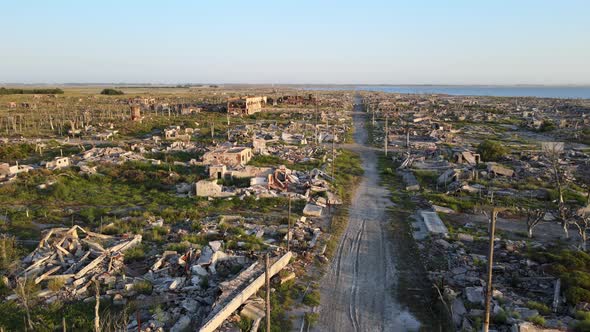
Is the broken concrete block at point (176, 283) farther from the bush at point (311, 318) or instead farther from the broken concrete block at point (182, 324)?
the bush at point (311, 318)

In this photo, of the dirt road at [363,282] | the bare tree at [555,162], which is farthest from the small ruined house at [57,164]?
the bare tree at [555,162]

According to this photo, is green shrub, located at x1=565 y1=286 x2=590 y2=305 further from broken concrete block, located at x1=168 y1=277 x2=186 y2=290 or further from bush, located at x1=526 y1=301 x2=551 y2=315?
broken concrete block, located at x1=168 y1=277 x2=186 y2=290

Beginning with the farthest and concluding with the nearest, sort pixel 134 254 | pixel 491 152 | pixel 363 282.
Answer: pixel 491 152 < pixel 134 254 < pixel 363 282

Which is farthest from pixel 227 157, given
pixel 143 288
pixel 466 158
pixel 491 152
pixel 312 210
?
pixel 491 152

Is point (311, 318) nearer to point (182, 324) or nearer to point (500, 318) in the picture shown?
point (182, 324)

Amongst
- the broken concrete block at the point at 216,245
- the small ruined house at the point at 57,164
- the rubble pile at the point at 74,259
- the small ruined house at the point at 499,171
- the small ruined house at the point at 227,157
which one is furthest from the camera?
the small ruined house at the point at 227,157

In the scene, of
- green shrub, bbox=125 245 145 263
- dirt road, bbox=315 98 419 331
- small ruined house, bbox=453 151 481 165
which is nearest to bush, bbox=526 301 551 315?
dirt road, bbox=315 98 419 331
